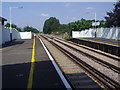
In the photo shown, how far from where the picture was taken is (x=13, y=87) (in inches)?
270

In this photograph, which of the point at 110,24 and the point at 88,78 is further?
the point at 110,24

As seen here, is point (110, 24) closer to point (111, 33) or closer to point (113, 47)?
point (111, 33)

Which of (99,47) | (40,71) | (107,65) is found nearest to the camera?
(40,71)

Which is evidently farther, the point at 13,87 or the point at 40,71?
the point at 40,71

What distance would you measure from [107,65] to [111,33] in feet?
100

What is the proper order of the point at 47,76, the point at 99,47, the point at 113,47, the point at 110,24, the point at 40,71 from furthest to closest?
Result: the point at 110,24, the point at 99,47, the point at 113,47, the point at 40,71, the point at 47,76

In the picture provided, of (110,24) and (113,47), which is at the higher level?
(110,24)

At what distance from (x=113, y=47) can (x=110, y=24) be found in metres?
37.2

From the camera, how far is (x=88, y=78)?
8.23 metres

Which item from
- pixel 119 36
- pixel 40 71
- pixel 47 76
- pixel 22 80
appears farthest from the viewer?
pixel 119 36

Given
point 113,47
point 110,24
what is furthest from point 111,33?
point 113,47

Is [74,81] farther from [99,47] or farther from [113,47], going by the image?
[99,47]

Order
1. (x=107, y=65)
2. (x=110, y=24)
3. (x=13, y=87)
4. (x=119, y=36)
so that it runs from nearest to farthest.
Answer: (x=13, y=87) < (x=107, y=65) < (x=119, y=36) < (x=110, y=24)

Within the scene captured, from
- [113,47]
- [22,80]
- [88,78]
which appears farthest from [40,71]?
[113,47]
